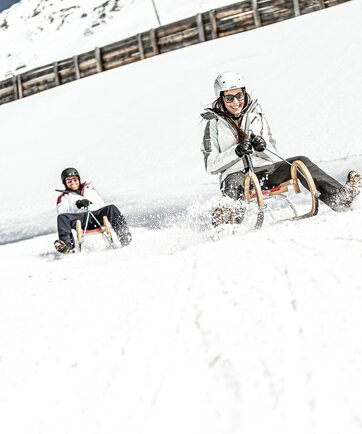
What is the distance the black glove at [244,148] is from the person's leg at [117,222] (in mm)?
1962

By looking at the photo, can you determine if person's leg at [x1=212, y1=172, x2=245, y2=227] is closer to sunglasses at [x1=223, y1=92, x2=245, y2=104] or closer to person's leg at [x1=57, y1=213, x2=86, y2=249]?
sunglasses at [x1=223, y1=92, x2=245, y2=104]

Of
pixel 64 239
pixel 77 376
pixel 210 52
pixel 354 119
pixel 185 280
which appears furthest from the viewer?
pixel 210 52

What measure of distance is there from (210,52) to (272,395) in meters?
15.5

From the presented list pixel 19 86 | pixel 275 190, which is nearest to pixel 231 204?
pixel 275 190

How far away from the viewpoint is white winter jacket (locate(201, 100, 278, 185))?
4.45 m

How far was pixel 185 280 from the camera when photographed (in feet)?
8.10

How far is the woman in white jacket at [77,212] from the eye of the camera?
5.80 m

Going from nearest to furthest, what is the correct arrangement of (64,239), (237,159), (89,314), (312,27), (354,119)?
1. (89,314)
2. (237,159)
3. (64,239)
4. (354,119)
5. (312,27)

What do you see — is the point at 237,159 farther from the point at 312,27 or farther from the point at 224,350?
the point at 312,27

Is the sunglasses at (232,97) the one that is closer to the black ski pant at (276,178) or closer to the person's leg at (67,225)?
the black ski pant at (276,178)

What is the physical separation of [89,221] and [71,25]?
43514mm

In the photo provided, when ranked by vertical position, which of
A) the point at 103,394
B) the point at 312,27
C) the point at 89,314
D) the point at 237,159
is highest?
the point at 312,27

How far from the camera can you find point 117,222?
5891 mm

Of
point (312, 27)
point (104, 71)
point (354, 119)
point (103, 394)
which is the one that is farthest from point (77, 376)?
point (104, 71)
